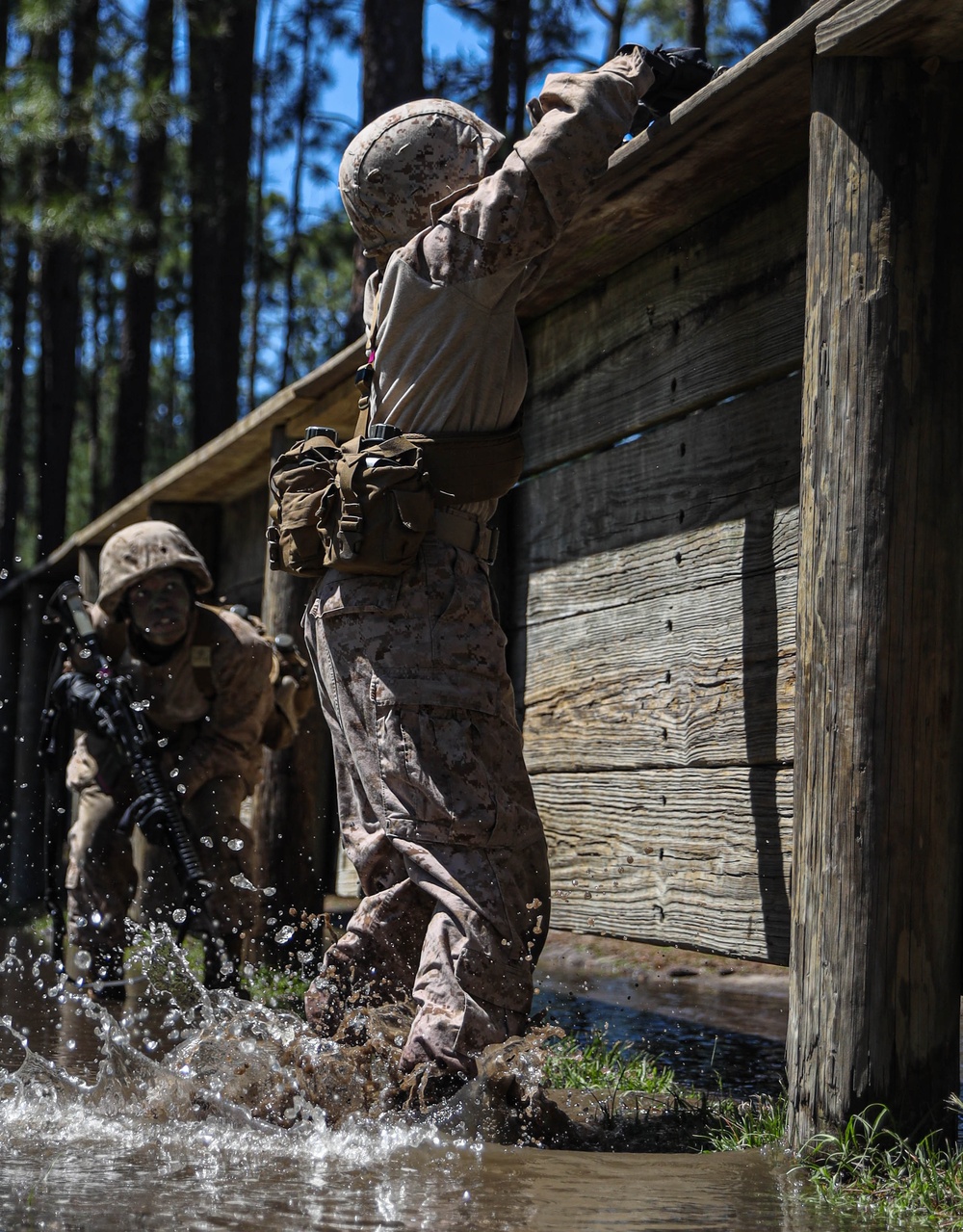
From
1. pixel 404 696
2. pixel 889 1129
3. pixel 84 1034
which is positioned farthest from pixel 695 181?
pixel 84 1034

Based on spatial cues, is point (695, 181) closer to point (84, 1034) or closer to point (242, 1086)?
point (242, 1086)

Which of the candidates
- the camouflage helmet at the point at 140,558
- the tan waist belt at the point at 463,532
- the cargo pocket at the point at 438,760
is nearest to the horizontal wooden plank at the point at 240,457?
the camouflage helmet at the point at 140,558

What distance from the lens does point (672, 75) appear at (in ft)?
12.2

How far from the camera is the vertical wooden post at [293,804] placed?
22.5 ft

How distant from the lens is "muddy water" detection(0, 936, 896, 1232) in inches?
99.8

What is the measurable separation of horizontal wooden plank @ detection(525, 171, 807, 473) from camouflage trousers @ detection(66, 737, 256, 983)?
6.76 feet

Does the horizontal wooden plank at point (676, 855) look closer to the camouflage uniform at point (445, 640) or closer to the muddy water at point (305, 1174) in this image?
the camouflage uniform at point (445, 640)

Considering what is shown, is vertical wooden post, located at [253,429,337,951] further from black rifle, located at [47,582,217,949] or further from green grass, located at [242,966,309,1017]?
black rifle, located at [47,582,217,949]

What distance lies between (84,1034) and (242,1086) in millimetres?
1785

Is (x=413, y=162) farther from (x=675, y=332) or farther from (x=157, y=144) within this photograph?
(x=157, y=144)

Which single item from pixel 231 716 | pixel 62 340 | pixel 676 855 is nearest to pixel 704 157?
pixel 676 855

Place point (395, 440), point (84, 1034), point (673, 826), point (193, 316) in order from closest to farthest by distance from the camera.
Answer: point (395, 440), point (673, 826), point (84, 1034), point (193, 316)

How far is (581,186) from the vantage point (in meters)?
3.49

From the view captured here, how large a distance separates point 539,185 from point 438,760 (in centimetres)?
138
